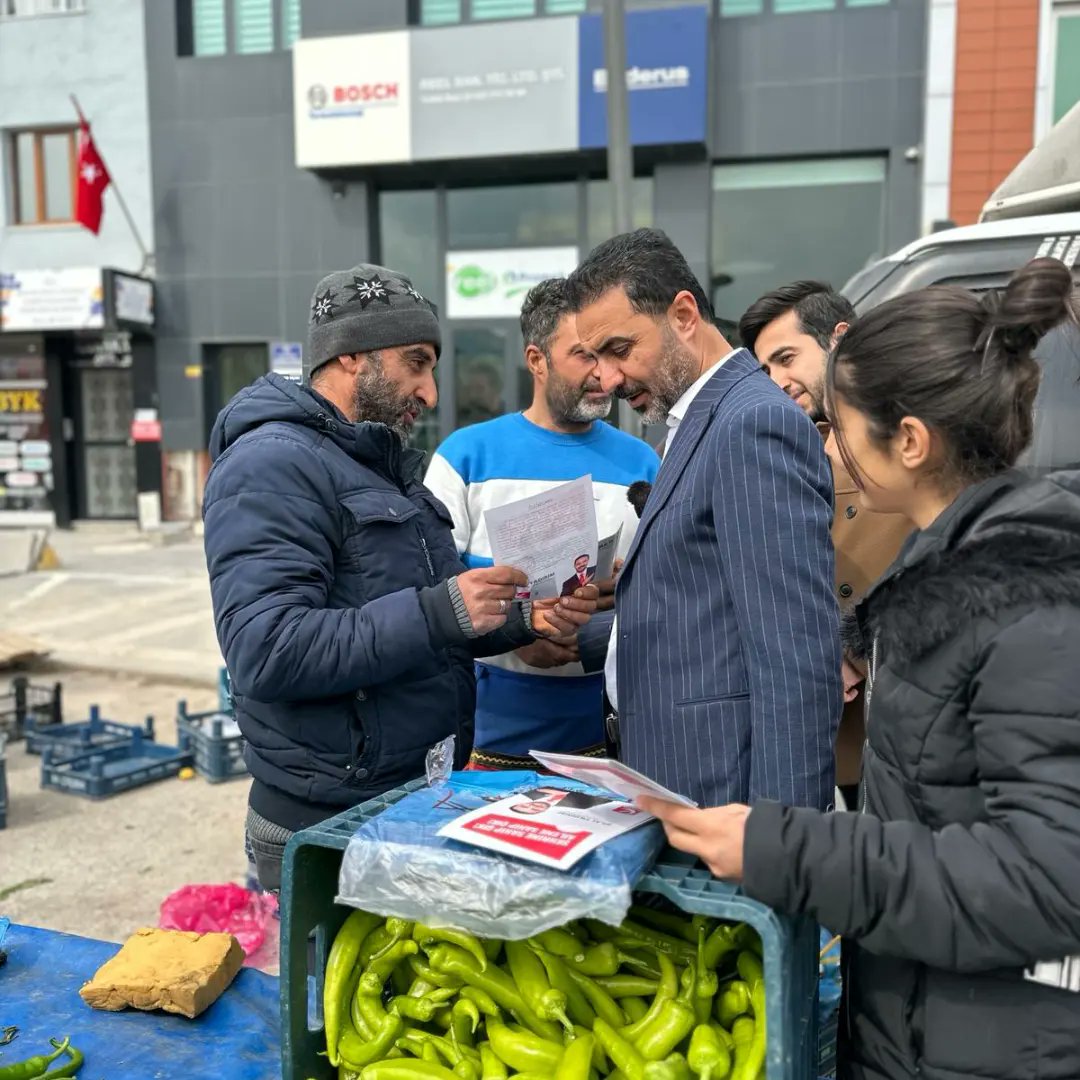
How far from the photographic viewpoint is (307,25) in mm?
13414

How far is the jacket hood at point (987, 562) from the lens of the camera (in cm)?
118

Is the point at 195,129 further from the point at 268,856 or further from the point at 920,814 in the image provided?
the point at 920,814

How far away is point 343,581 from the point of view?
6.63 ft

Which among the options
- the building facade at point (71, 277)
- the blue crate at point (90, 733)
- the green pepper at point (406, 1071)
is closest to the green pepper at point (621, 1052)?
Answer: the green pepper at point (406, 1071)

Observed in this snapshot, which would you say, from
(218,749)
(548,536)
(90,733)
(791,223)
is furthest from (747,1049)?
(791,223)

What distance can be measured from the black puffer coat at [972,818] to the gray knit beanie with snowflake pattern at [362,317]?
1.30m

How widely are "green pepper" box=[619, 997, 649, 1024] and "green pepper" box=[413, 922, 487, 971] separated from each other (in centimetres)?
22

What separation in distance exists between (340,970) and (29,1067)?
1.98 ft

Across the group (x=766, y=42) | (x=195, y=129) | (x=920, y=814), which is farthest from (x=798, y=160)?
(x=920, y=814)

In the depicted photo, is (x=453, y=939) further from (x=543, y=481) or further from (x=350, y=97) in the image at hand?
(x=350, y=97)

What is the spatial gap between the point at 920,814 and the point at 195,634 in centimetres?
864

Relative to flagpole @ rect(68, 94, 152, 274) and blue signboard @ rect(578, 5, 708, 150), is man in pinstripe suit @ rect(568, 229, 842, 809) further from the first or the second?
flagpole @ rect(68, 94, 152, 274)

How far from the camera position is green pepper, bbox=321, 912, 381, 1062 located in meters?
1.56

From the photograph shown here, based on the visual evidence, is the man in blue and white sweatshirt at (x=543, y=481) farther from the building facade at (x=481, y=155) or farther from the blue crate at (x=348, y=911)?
the building facade at (x=481, y=155)
